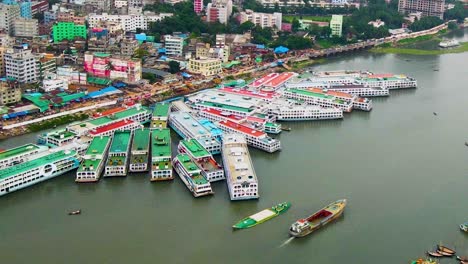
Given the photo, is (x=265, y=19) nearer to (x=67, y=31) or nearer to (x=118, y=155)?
(x=67, y=31)

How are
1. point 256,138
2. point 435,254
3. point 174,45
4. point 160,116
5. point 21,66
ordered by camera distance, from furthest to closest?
point 174,45, point 21,66, point 160,116, point 256,138, point 435,254

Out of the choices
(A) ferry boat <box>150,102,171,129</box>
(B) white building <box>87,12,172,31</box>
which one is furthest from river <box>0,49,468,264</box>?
(B) white building <box>87,12,172,31</box>

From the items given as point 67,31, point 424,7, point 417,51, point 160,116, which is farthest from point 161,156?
point 424,7

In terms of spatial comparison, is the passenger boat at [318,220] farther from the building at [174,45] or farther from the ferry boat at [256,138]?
the building at [174,45]

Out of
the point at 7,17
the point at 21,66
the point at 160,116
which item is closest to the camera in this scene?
the point at 160,116

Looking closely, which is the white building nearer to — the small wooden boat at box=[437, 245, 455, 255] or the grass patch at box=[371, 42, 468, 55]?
the grass patch at box=[371, 42, 468, 55]

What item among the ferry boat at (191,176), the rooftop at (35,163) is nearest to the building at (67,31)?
the rooftop at (35,163)
